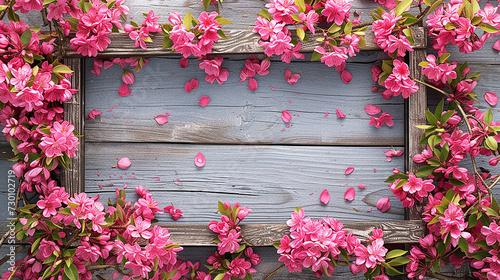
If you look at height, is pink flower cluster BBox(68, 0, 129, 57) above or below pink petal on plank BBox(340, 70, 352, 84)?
above

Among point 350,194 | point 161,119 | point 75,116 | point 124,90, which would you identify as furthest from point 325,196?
point 75,116

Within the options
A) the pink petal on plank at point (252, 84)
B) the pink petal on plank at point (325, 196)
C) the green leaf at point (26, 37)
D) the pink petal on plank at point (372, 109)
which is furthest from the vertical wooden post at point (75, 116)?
the pink petal on plank at point (372, 109)

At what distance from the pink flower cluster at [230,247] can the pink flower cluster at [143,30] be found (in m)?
0.62

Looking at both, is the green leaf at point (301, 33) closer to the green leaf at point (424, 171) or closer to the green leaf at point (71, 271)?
the green leaf at point (424, 171)

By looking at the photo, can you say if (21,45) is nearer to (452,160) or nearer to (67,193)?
(67,193)

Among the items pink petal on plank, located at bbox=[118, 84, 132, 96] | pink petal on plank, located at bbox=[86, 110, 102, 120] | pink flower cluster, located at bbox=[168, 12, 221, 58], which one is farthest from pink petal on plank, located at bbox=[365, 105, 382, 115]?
pink petal on plank, located at bbox=[86, 110, 102, 120]

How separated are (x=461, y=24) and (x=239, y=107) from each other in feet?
2.60

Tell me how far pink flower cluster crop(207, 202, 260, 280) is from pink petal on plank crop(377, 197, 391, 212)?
49 centimetres

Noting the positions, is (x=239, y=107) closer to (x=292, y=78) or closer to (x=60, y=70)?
(x=292, y=78)

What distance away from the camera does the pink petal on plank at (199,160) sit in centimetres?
130

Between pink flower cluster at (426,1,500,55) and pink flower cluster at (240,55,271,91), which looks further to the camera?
pink flower cluster at (240,55,271,91)

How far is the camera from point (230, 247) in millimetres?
1200

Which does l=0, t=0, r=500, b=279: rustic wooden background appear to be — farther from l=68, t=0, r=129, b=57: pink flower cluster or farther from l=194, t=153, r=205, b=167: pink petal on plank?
l=68, t=0, r=129, b=57: pink flower cluster

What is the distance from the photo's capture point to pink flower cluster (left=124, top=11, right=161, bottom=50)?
47.0 inches
